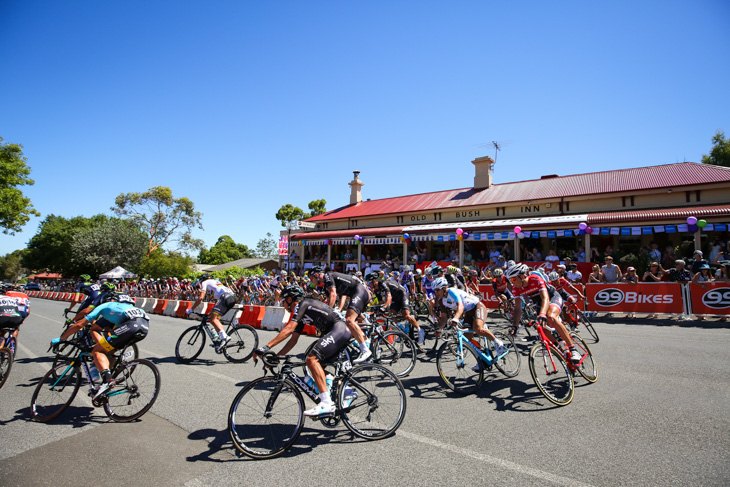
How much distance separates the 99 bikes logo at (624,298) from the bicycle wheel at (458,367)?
9662mm

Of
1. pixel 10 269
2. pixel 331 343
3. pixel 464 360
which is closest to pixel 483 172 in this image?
pixel 464 360

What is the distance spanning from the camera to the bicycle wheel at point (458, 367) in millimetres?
5840

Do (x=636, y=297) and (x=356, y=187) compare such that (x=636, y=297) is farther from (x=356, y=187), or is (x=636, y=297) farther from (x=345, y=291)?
(x=356, y=187)

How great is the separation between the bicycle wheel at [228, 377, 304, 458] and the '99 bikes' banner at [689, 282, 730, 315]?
42.9 ft

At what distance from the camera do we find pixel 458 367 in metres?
5.96

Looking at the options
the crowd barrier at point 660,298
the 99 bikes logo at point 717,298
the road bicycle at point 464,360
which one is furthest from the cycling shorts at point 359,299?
the 99 bikes logo at point 717,298

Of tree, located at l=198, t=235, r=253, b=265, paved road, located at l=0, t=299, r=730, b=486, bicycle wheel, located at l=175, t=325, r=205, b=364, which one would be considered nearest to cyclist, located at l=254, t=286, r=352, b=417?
paved road, located at l=0, t=299, r=730, b=486

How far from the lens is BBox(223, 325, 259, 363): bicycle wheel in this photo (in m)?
8.17

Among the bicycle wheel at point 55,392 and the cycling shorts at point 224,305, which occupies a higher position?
the cycling shorts at point 224,305

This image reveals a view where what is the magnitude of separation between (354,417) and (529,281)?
3752mm

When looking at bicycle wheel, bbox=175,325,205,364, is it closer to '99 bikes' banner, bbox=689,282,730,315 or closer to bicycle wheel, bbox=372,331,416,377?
bicycle wheel, bbox=372,331,416,377

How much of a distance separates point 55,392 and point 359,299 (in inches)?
177

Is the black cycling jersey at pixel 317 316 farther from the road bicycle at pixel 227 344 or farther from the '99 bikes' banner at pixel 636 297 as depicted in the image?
the '99 bikes' banner at pixel 636 297

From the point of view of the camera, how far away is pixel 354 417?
444cm
